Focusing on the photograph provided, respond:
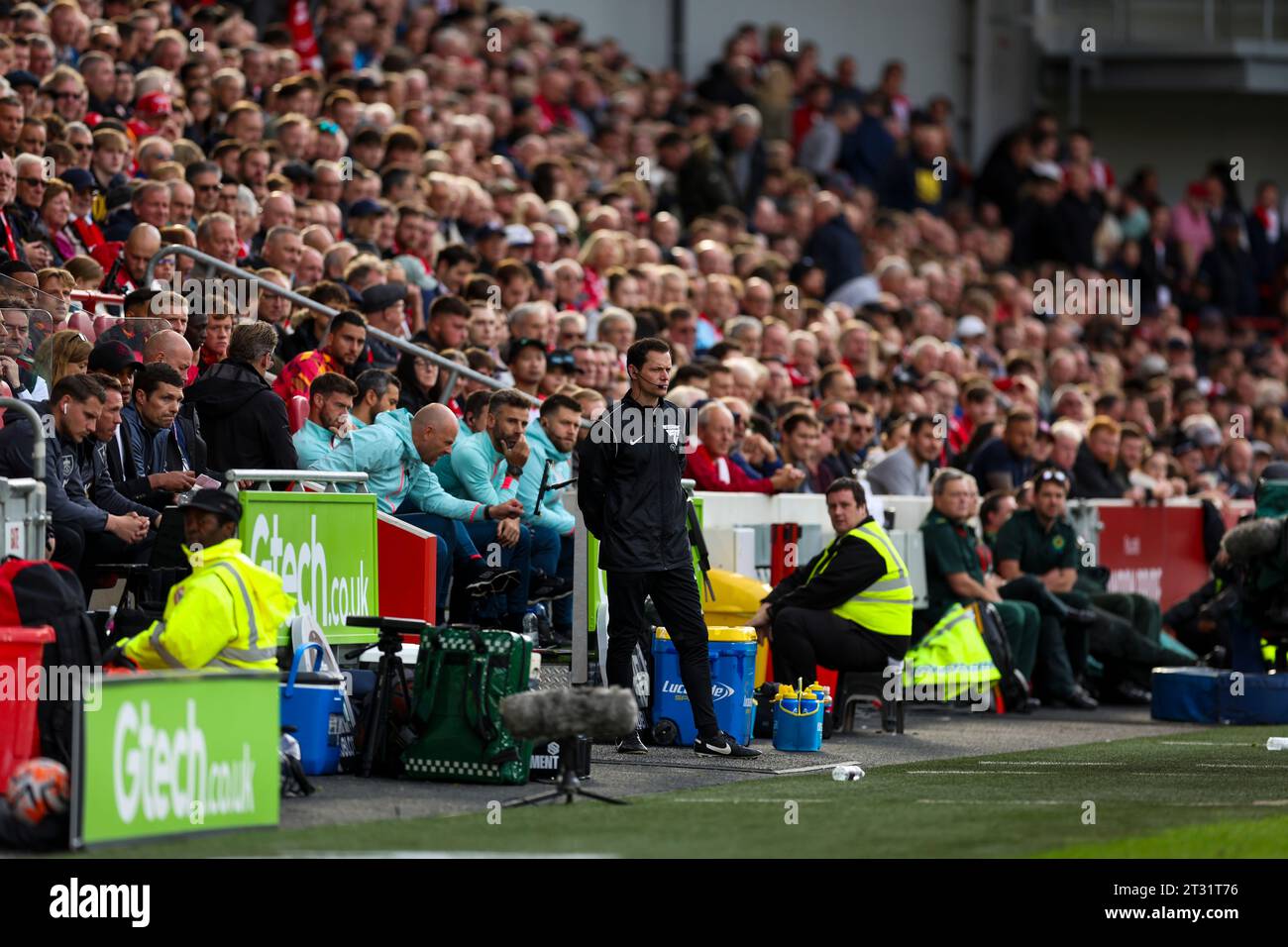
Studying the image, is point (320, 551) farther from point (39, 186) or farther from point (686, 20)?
point (686, 20)

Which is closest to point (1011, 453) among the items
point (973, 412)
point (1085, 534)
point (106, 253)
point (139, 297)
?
point (1085, 534)

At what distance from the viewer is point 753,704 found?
13945 millimetres

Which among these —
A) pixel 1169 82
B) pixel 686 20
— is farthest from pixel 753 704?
pixel 1169 82

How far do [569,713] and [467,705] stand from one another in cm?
132

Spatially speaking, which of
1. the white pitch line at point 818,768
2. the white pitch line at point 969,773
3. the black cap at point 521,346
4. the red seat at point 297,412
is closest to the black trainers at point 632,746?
the white pitch line at point 818,768

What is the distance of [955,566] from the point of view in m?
16.7

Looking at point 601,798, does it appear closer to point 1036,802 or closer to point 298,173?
point 1036,802

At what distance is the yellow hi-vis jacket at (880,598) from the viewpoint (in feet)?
47.6

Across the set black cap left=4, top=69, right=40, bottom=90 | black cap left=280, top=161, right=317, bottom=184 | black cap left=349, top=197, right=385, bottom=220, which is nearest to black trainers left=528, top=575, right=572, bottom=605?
black cap left=349, top=197, right=385, bottom=220

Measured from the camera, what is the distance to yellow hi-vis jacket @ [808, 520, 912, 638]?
47.6ft

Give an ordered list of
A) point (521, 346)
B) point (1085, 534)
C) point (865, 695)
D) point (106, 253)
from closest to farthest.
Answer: point (865, 695)
point (106, 253)
point (521, 346)
point (1085, 534)

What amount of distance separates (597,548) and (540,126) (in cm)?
1086

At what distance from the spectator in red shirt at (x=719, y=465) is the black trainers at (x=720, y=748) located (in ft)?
10.7
